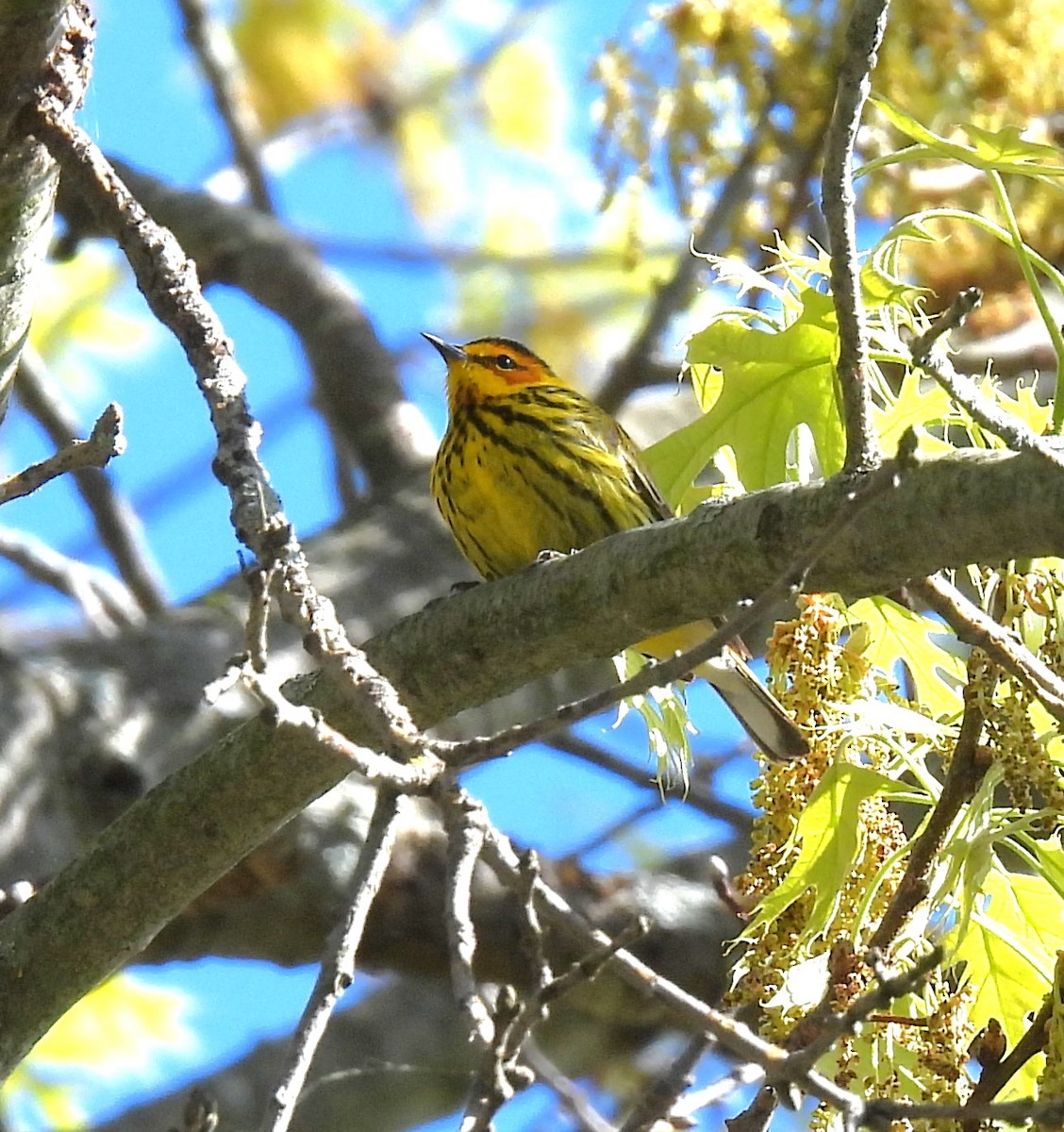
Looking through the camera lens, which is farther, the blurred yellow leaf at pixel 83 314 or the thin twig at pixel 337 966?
the blurred yellow leaf at pixel 83 314

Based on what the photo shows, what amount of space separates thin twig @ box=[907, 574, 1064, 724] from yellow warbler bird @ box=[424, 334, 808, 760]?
1.63 meters

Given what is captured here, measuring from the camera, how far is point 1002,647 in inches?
74.6

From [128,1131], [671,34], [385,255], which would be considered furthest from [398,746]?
[385,255]

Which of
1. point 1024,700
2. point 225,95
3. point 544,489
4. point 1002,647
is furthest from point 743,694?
point 225,95

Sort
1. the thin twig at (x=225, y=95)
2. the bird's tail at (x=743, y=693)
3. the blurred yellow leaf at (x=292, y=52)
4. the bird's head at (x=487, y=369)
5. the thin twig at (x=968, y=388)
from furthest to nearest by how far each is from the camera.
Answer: the blurred yellow leaf at (x=292, y=52)
the thin twig at (x=225, y=95)
the bird's head at (x=487, y=369)
the bird's tail at (x=743, y=693)
the thin twig at (x=968, y=388)

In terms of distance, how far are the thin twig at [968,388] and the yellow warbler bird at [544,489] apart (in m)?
1.73

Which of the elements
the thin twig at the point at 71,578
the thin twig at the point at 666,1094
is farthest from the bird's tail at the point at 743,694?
the thin twig at the point at 71,578

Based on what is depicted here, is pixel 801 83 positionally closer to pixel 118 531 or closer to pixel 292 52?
pixel 118 531

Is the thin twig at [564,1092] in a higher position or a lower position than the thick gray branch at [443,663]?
lower

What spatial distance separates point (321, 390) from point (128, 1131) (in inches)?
95.9

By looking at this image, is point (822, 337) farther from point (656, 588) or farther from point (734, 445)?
point (656, 588)

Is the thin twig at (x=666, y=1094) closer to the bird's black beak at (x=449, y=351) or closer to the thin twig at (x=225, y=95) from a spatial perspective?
the bird's black beak at (x=449, y=351)

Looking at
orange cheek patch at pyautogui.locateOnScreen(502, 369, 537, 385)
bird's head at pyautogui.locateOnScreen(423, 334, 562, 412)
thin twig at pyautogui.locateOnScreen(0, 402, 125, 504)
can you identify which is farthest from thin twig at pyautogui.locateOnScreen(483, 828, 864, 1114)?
orange cheek patch at pyautogui.locateOnScreen(502, 369, 537, 385)

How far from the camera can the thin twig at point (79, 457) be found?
6.93ft
